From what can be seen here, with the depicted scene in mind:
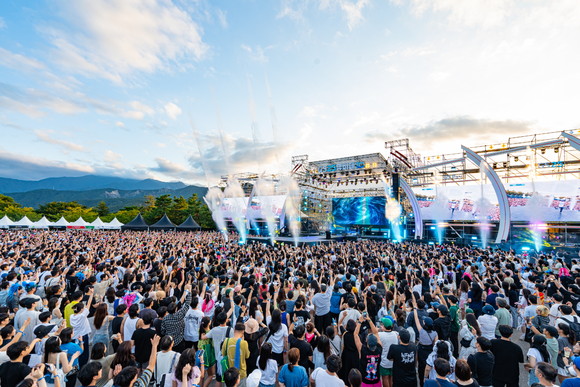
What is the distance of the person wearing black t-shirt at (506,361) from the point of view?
160 inches

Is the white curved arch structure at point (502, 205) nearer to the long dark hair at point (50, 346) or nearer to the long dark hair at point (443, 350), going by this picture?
the long dark hair at point (443, 350)

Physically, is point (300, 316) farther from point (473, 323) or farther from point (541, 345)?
point (541, 345)

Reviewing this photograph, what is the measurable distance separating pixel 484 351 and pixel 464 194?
35357 millimetres

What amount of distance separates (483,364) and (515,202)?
35.1 metres

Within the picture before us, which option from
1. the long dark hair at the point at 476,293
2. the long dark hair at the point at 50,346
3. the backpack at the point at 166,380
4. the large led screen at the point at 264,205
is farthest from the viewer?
the large led screen at the point at 264,205

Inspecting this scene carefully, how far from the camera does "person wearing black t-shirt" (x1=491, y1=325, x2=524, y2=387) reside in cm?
407

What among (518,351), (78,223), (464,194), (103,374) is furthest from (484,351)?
(78,223)

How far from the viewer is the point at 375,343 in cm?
392

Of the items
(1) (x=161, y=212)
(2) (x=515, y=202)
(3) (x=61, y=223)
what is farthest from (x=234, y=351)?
(1) (x=161, y=212)

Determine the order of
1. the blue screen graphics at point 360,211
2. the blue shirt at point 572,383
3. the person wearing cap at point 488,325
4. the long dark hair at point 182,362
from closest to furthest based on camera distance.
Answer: the blue shirt at point 572,383, the long dark hair at point 182,362, the person wearing cap at point 488,325, the blue screen graphics at point 360,211

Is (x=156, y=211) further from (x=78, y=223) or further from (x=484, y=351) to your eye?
(x=484, y=351)

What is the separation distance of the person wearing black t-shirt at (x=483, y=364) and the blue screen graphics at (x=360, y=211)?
113 ft

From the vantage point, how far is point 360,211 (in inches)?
1513

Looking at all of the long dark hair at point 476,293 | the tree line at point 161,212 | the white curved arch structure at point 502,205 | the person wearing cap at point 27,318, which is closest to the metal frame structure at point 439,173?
the white curved arch structure at point 502,205
